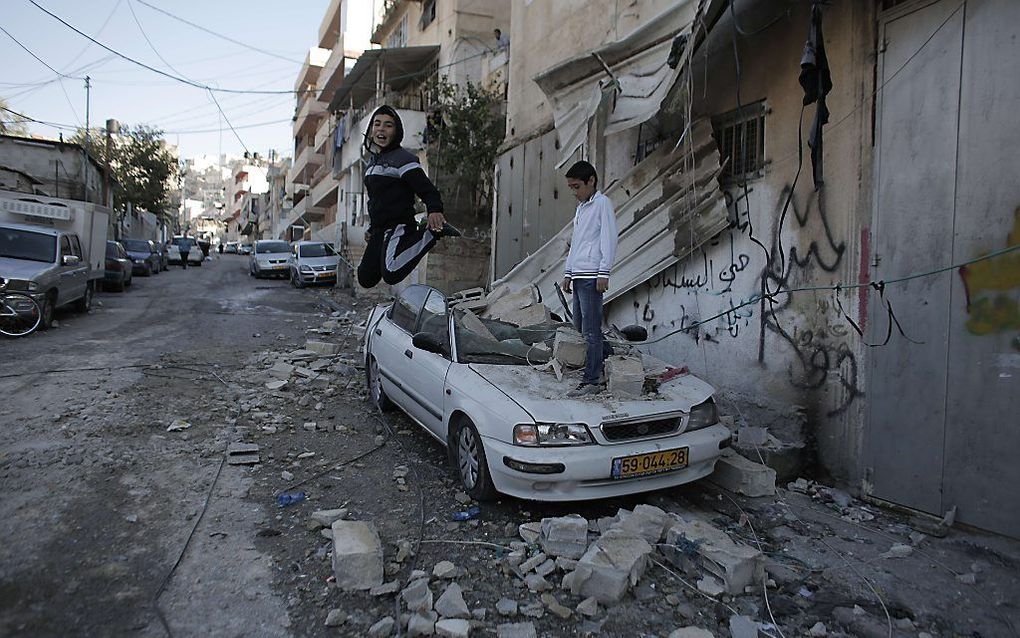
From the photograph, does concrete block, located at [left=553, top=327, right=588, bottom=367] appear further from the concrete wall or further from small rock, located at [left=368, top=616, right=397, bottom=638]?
small rock, located at [left=368, top=616, right=397, bottom=638]

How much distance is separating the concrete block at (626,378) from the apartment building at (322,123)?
24.3 meters

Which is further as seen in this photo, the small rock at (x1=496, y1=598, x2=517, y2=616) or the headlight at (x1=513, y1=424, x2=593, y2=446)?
the headlight at (x1=513, y1=424, x2=593, y2=446)

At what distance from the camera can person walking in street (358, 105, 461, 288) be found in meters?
4.27

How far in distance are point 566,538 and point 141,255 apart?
1014 inches

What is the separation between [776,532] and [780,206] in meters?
3.10

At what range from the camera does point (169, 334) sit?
11445mm

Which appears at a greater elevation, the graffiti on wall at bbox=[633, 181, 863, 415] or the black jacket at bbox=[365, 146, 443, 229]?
the black jacket at bbox=[365, 146, 443, 229]

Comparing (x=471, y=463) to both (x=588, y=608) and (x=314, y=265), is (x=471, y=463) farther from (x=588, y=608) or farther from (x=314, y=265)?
(x=314, y=265)

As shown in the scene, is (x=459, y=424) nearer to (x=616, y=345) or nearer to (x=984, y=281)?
(x=616, y=345)

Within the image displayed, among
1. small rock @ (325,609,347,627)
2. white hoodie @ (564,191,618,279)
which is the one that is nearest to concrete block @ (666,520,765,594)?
small rock @ (325,609,347,627)

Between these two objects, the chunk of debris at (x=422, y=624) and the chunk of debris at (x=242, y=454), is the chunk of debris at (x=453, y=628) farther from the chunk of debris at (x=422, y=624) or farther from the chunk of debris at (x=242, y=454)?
the chunk of debris at (x=242, y=454)

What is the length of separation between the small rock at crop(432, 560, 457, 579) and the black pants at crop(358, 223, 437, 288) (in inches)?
68.8

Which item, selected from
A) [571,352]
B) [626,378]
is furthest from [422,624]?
[571,352]

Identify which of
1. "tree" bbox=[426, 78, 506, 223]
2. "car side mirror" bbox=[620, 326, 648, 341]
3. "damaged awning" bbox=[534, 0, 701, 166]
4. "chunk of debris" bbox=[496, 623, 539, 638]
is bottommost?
"chunk of debris" bbox=[496, 623, 539, 638]
